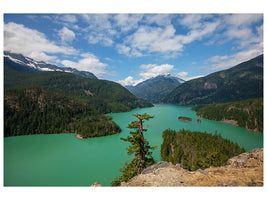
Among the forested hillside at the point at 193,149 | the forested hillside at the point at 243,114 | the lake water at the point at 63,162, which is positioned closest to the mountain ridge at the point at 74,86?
the forested hillside at the point at 243,114

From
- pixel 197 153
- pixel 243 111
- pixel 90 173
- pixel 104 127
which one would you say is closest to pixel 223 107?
pixel 243 111

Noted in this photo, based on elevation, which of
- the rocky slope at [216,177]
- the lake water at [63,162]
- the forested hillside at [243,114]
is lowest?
the lake water at [63,162]

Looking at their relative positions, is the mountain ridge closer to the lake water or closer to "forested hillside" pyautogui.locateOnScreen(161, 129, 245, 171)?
the lake water

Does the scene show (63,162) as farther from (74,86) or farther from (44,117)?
(74,86)

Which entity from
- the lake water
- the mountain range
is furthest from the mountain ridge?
the lake water

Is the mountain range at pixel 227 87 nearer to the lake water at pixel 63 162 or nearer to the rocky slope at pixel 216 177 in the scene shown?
the lake water at pixel 63 162

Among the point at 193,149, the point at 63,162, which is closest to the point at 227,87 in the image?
the point at 193,149

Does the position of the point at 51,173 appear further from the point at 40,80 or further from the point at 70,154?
the point at 40,80
